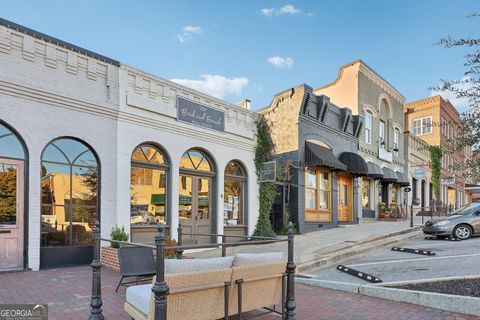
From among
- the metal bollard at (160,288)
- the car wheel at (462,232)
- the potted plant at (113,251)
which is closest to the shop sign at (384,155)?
the car wheel at (462,232)

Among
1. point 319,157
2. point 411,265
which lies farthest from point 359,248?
point 319,157

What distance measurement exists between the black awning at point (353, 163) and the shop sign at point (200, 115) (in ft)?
26.6

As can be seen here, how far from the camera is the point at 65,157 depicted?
9414 millimetres

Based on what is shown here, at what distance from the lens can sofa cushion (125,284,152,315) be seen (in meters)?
4.38

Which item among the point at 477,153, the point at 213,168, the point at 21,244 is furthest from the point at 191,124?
the point at 477,153

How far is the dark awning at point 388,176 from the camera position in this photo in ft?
75.3

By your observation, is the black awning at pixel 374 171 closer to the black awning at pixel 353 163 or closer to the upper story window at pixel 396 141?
the black awning at pixel 353 163

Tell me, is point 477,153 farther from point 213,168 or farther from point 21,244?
point 21,244

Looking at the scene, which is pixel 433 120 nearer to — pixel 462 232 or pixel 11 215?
pixel 462 232

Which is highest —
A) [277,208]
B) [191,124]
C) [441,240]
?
[191,124]

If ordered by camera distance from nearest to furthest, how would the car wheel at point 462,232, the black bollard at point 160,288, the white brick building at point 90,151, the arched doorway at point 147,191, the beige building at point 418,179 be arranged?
the black bollard at point 160,288 → the white brick building at point 90,151 → the arched doorway at point 147,191 → the car wheel at point 462,232 → the beige building at point 418,179

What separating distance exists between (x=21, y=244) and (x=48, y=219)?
0.79 metres

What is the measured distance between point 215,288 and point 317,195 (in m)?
13.6

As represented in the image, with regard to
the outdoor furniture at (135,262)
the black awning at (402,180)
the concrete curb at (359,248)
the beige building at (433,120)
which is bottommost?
the concrete curb at (359,248)
